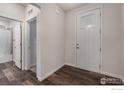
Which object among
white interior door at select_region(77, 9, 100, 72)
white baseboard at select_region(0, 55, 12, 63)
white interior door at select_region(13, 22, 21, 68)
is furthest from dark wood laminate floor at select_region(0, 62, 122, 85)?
white baseboard at select_region(0, 55, 12, 63)

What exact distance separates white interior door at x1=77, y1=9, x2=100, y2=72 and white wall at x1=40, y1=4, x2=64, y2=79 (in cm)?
50

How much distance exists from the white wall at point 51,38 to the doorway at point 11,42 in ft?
2.81

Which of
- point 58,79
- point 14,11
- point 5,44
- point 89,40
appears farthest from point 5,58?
point 89,40

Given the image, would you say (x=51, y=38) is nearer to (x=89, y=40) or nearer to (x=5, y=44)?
(x=89, y=40)

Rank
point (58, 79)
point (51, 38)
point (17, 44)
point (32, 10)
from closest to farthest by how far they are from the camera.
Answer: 1. point (58, 79)
2. point (32, 10)
3. point (51, 38)
4. point (17, 44)

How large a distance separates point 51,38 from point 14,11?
0.91 meters

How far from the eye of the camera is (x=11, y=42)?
6.92ft

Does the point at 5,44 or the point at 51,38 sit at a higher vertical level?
the point at 51,38

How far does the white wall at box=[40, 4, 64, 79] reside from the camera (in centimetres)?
129

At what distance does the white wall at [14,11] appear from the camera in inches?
45.5

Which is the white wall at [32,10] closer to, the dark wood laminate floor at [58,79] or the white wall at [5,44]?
the white wall at [5,44]

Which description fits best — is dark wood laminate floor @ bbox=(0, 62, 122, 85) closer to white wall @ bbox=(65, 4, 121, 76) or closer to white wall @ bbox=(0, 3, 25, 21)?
white wall @ bbox=(65, 4, 121, 76)
